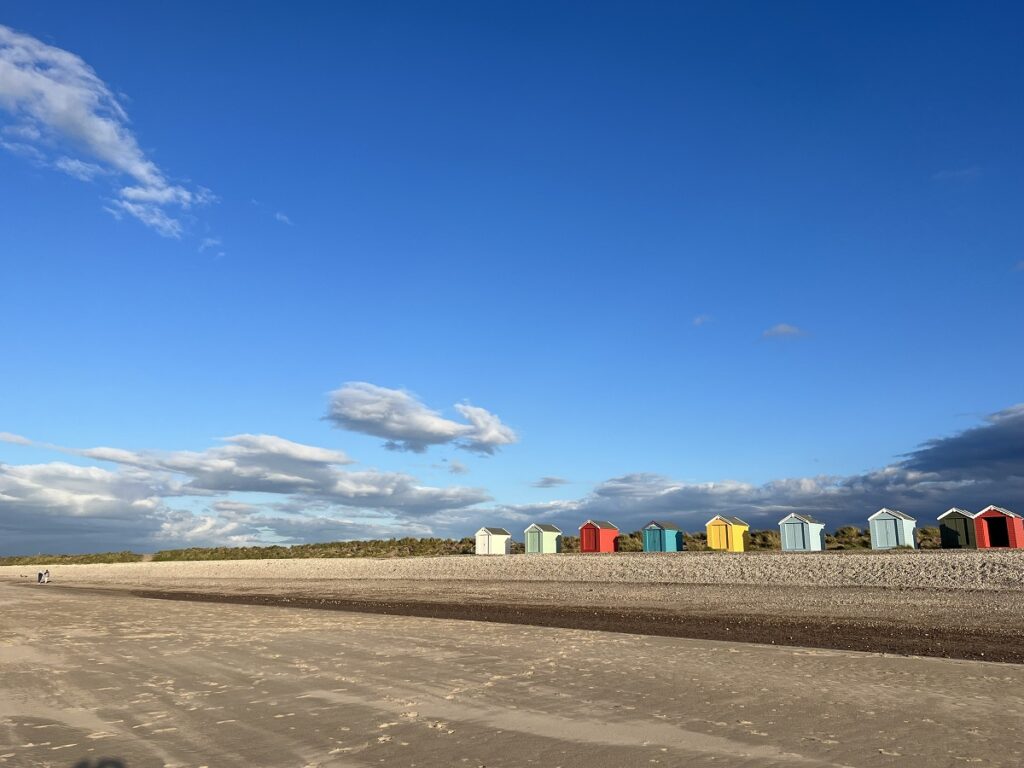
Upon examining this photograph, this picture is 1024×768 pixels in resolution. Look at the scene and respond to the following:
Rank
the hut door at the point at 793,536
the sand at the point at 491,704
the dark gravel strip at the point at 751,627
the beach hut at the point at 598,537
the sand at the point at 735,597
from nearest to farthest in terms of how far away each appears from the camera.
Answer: the sand at the point at 491,704 < the dark gravel strip at the point at 751,627 < the sand at the point at 735,597 < the hut door at the point at 793,536 < the beach hut at the point at 598,537

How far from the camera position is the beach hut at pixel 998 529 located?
49.2m

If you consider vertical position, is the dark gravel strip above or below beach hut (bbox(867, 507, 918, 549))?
below

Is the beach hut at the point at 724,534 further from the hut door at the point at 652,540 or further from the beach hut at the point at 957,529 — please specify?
the beach hut at the point at 957,529

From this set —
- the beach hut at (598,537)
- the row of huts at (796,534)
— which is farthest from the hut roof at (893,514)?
the beach hut at (598,537)

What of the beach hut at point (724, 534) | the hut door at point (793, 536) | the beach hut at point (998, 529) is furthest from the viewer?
the beach hut at point (724, 534)

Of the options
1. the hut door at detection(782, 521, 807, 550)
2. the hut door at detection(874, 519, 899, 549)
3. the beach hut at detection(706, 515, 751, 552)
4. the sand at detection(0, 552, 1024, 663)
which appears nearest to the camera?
the sand at detection(0, 552, 1024, 663)

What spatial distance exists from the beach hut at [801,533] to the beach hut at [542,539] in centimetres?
2285

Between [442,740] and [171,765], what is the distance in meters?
3.23

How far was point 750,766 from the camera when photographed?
25.5 feet

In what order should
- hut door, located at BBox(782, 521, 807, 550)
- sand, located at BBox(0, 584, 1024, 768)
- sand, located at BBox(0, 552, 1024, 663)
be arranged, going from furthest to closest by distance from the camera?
hut door, located at BBox(782, 521, 807, 550), sand, located at BBox(0, 552, 1024, 663), sand, located at BBox(0, 584, 1024, 768)

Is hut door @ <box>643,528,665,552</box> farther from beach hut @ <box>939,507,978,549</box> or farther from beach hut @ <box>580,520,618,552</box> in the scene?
beach hut @ <box>939,507,978,549</box>

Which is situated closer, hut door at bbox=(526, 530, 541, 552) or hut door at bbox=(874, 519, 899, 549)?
hut door at bbox=(874, 519, 899, 549)

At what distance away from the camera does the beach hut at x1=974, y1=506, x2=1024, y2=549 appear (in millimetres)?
49156

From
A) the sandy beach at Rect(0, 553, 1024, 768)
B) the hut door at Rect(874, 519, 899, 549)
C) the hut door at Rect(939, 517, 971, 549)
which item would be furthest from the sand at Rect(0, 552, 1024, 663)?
the hut door at Rect(874, 519, 899, 549)
